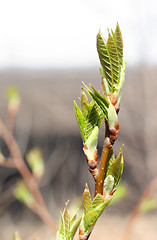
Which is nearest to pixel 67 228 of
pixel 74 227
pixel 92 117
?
pixel 74 227

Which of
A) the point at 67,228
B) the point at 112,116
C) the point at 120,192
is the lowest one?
the point at 120,192

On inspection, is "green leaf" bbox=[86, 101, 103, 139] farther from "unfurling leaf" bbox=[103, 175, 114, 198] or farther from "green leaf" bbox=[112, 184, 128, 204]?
"green leaf" bbox=[112, 184, 128, 204]

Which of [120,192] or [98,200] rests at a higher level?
[98,200]

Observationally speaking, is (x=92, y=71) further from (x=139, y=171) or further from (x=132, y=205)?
(x=132, y=205)

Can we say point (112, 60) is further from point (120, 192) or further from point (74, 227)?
point (120, 192)

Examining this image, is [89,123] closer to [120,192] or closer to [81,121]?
[81,121]

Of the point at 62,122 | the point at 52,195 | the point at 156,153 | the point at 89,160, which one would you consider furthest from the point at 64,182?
the point at 89,160

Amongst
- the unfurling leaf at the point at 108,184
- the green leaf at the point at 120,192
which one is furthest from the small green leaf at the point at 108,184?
the green leaf at the point at 120,192

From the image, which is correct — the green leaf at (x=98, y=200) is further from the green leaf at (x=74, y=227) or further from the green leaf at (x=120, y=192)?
the green leaf at (x=120, y=192)

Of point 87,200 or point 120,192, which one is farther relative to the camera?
point 120,192

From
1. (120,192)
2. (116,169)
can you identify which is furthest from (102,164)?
(120,192)

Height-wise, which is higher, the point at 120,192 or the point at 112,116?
the point at 112,116

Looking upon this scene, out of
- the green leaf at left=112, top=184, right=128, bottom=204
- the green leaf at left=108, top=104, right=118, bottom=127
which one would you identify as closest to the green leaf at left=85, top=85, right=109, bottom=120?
the green leaf at left=108, top=104, right=118, bottom=127
